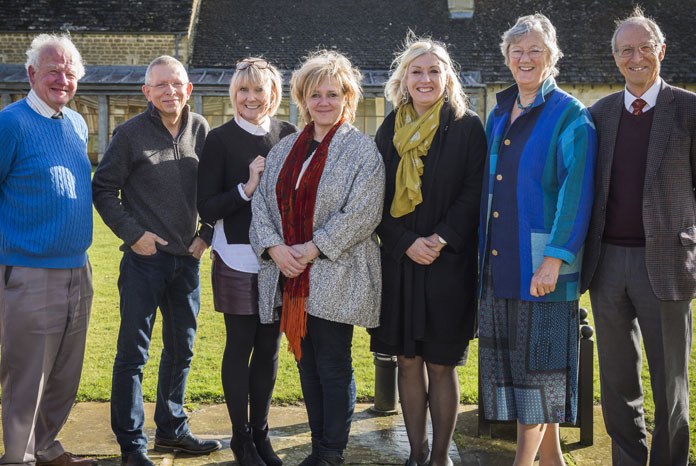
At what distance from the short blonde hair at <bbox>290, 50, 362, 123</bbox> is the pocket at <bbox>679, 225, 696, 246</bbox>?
5.31ft

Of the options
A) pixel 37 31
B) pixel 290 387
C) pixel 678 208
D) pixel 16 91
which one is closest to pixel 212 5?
pixel 37 31

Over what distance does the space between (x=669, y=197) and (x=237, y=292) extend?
2.02 meters

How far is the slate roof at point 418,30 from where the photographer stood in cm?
2347

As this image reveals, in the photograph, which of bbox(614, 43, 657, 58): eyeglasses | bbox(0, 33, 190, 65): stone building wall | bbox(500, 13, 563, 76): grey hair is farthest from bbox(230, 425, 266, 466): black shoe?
bbox(0, 33, 190, 65): stone building wall

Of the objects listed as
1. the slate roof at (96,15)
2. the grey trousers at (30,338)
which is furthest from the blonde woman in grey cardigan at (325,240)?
the slate roof at (96,15)

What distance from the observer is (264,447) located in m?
3.82

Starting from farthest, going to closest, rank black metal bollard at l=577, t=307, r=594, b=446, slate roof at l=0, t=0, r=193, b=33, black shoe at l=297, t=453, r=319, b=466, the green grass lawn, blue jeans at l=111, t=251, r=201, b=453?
slate roof at l=0, t=0, r=193, b=33, the green grass lawn, black metal bollard at l=577, t=307, r=594, b=446, blue jeans at l=111, t=251, r=201, b=453, black shoe at l=297, t=453, r=319, b=466

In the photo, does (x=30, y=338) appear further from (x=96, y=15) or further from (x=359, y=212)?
(x=96, y=15)

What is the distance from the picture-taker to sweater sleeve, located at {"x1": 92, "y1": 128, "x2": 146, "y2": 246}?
12.0 ft

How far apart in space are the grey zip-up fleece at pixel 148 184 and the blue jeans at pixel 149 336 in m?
0.12

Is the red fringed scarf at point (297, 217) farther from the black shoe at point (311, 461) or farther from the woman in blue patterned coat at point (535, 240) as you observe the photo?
the woman in blue patterned coat at point (535, 240)

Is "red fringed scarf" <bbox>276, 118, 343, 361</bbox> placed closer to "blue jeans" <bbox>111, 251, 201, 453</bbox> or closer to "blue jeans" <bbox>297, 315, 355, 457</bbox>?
"blue jeans" <bbox>297, 315, 355, 457</bbox>

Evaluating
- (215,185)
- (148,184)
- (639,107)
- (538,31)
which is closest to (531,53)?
(538,31)

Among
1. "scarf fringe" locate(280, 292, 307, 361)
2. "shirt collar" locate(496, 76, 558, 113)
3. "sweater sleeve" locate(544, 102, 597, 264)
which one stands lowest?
"scarf fringe" locate(280, 292, 307, 361)
